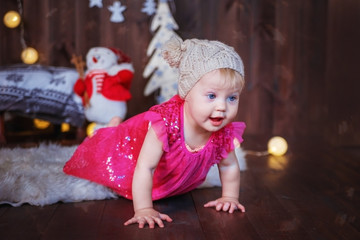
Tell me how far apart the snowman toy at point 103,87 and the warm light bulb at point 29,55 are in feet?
1.51

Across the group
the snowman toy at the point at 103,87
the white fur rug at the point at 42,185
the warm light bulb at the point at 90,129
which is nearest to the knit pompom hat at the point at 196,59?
the white fur rug at the point at 42,185

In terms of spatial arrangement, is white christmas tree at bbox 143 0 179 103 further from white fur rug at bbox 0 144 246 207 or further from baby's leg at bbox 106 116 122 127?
white fur rug at bbox 0 144 246 207

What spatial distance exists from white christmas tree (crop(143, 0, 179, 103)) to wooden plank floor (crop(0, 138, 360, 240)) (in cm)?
104

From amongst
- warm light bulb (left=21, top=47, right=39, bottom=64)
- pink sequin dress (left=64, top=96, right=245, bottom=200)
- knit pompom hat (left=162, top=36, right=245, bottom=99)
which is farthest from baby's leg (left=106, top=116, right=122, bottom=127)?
knit pompom hat (left=162, top=36, right=245, bottom=99)

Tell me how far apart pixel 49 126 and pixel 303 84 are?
1.57 m

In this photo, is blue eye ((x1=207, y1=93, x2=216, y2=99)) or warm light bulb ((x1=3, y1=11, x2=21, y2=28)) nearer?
blue eye ((x1=207, y1=93, x2=216, y2=99))

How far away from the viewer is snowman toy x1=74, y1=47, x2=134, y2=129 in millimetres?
2424

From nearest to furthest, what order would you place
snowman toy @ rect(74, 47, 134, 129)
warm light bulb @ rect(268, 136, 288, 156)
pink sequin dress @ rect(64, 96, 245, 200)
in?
pink sequin dress @ rect(64, 96, 245, 200)
warm light bulb @ rect(268, 136, 288, 156)
snowman toy @ rect(74, 47, 134, 129)

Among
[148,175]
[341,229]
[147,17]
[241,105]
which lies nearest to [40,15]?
Answer: [147,17]

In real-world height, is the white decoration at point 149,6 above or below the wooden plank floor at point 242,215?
above

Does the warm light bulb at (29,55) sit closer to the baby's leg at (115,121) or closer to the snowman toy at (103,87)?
the snowman toy at (103,87)

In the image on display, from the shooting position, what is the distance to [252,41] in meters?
2.80

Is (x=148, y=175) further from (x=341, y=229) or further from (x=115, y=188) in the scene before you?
(x=341, y=229)

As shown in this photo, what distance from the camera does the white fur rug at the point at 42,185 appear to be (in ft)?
4.76
